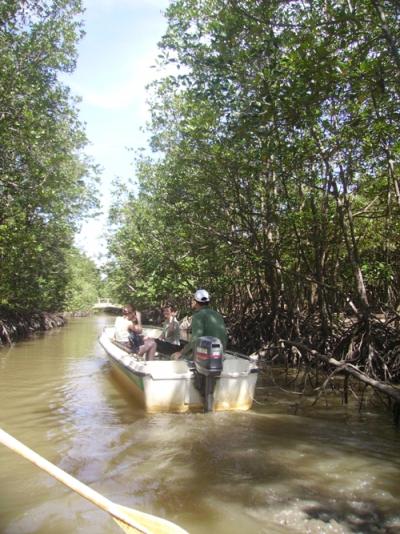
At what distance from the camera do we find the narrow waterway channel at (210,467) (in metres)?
3.61

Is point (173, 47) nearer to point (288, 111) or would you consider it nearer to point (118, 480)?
point (288, 111)

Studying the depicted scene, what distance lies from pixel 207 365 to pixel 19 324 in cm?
1487

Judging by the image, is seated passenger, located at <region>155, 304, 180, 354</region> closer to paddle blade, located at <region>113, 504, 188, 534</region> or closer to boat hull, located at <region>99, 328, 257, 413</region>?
boat hull, located at <region>99, 328, 257, 413</region>

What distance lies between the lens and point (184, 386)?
6453 mm

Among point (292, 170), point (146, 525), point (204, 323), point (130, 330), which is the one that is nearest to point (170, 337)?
point (130, 330)

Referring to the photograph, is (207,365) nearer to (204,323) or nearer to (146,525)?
(204,323)

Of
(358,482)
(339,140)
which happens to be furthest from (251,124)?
(358,482)

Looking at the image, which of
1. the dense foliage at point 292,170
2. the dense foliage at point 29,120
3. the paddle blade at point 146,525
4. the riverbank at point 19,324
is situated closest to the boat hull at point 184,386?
the dense foliage at point 292,170

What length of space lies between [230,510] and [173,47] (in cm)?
1002

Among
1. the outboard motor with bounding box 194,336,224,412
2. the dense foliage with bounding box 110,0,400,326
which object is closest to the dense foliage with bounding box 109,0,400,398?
the dense foliage with bounding box 110,0,400,326

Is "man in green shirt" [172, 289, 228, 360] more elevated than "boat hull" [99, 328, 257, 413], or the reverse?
"man in green shirt" [172, 289, 228, 360]

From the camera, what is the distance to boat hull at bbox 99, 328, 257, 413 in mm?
6449

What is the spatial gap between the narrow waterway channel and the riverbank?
945cm

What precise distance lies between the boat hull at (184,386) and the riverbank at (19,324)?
35.0 feet
